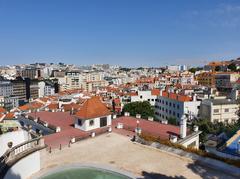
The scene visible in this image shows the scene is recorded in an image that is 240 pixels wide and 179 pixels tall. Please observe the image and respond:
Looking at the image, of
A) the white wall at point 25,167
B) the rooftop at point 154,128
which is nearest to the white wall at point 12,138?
the white wall at point 25,167

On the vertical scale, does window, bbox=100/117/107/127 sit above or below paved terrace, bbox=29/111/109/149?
above

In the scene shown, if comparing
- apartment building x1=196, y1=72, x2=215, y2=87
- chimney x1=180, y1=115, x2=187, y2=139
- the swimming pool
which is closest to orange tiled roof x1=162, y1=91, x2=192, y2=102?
chimney x1=180, y1=115, x2=187, y2=139

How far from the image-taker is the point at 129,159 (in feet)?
53.5

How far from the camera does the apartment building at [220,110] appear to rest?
5091cm

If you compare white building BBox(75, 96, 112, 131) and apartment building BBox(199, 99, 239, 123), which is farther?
apartment building BBox(199, 99, 239, 123)

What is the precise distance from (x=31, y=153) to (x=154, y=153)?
820 cm

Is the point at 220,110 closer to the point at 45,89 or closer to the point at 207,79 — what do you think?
the point at 207,79

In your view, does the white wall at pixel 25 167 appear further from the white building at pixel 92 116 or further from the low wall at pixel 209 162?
the low wall at pixel 209 162

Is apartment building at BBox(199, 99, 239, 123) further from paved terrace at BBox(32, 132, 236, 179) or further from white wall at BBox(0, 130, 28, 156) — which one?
white wall at BBox(0, 130, 28, 156)

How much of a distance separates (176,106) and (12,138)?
41.5 metres

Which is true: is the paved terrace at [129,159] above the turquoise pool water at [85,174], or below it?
above

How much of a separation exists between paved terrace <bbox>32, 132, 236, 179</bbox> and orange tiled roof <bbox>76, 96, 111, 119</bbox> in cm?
414

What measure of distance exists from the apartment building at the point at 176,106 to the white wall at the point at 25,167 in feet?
133

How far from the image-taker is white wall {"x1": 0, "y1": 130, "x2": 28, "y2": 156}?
18.1m
